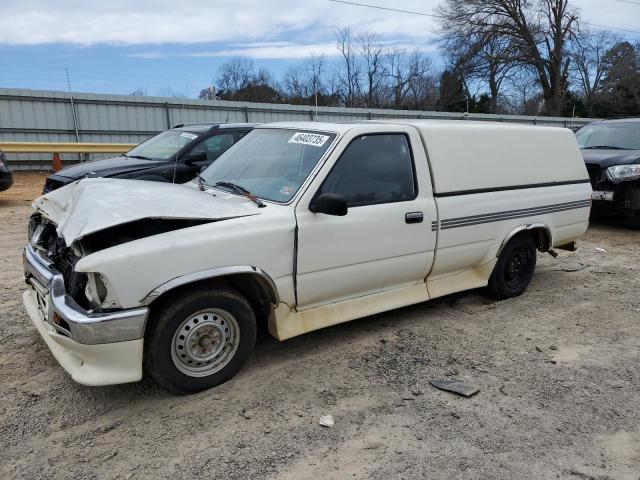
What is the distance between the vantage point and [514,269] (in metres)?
5.50

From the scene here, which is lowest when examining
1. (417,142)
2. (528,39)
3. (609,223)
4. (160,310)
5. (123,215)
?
(609,223)

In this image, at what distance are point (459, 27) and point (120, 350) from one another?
139ft

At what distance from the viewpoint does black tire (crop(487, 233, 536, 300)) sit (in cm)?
529

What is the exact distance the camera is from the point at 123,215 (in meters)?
3.28

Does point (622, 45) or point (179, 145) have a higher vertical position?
point (622, 45)

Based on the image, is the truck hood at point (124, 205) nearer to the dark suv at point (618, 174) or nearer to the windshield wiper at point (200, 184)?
the windshield wiper at point (200, 184)

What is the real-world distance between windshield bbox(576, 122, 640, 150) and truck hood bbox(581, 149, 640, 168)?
444 mm

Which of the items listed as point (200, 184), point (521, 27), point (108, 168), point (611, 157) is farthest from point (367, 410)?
point (521, 27)

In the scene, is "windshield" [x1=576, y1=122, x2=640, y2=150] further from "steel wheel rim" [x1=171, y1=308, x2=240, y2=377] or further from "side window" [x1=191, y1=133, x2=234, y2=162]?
"steel wheel rim" [x1=171, y1=308, x2=240, y2=377]

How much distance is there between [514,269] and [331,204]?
274 cm

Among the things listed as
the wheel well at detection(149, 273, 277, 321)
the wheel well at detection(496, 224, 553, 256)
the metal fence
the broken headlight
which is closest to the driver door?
the wheel well at detection(149, 273, 277, 321)

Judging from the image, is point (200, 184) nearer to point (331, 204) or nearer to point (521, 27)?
point (331, 204)

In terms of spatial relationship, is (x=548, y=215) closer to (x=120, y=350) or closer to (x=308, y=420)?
(x=308, y=420)

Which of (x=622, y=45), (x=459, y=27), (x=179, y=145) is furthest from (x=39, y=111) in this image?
(x=622, y=45)
